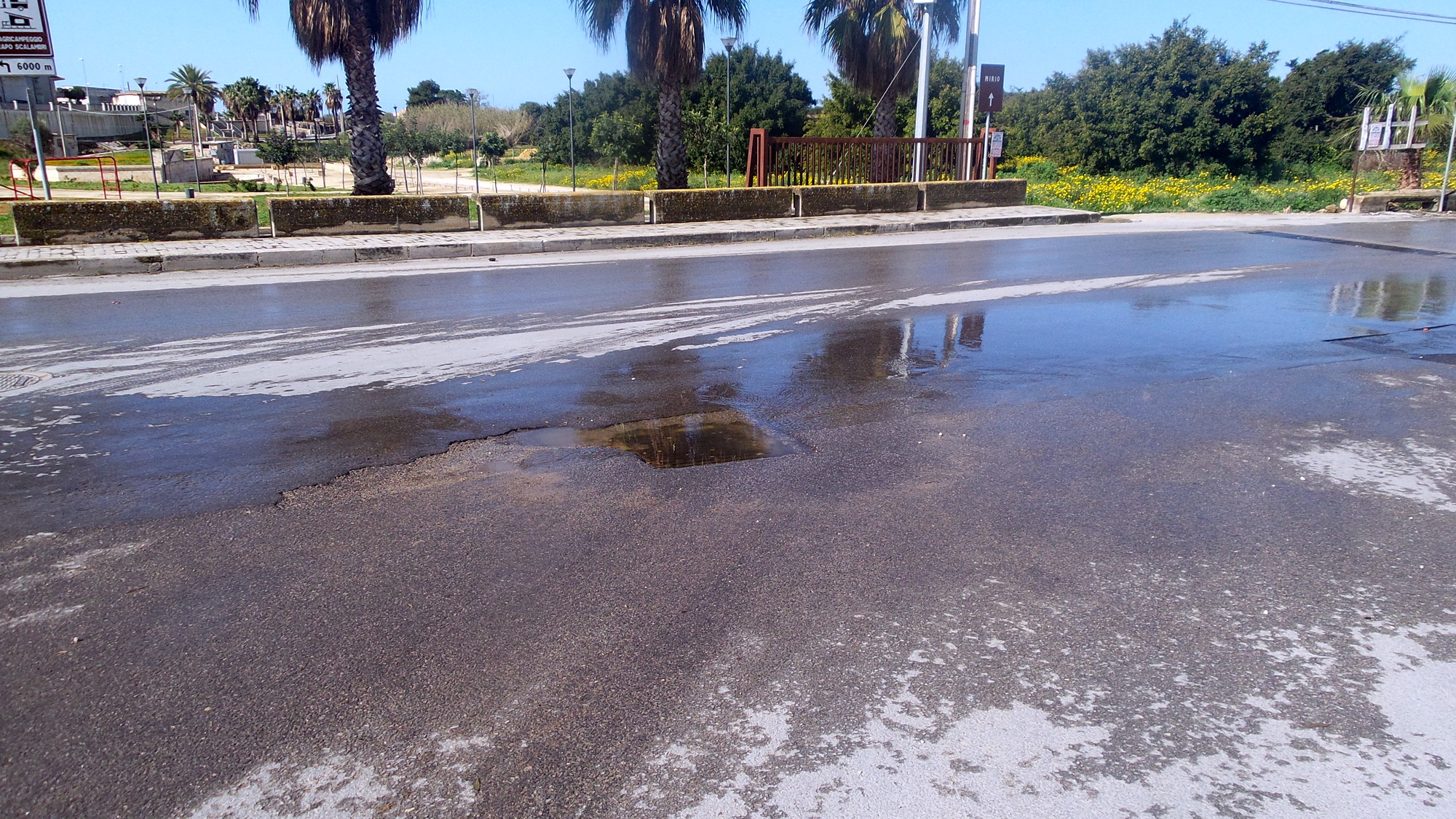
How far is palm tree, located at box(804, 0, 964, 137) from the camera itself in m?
26.6

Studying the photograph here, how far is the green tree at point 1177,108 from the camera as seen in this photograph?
35.8 metres

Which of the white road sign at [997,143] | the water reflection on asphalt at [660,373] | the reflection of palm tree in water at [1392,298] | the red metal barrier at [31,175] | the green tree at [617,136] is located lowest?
the water reflection on asphalt at [660,373]

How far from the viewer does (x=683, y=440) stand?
611 centimetres

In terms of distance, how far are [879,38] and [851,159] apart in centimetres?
772

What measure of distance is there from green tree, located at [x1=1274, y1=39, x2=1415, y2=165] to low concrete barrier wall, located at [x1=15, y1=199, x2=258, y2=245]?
4009 centimetres

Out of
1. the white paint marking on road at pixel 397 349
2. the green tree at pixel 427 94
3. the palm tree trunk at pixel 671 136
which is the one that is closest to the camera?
the white paint marking on road at pixel 397 349

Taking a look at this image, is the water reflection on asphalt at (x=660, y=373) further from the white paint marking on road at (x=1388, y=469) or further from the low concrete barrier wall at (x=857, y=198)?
the low concrete barrier wall at (x=857, y=198)

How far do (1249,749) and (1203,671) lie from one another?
17.6 inches

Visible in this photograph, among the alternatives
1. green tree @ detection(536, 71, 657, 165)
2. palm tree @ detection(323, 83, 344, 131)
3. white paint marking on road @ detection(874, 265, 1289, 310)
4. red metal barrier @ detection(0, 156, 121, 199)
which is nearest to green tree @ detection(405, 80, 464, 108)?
palm tree @ detection(323, 83, 344, 131)

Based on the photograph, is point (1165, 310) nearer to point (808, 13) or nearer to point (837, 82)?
point (808, 13)

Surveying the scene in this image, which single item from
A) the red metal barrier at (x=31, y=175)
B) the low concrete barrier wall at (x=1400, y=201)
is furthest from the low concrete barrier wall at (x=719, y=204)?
the low concrete barrier wall at (x=1400, y=201)

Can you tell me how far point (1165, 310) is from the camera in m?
10.4

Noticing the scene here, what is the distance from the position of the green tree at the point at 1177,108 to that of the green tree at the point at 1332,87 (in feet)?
11.3

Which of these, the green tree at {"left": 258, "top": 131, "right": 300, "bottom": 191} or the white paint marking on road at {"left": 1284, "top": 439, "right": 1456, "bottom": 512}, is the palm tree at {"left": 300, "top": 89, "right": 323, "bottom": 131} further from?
the white paint marking on road at {"left": 1284, "top": 439, "right": 1456, "bottom": 512}
